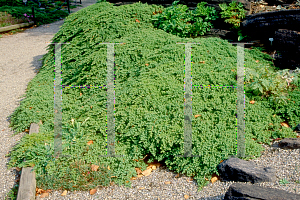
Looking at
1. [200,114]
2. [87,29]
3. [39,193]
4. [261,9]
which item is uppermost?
[261,9]

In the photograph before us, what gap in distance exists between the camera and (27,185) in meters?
3.53

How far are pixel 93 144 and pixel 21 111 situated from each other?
7.12 ft

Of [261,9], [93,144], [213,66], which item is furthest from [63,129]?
[261,9]

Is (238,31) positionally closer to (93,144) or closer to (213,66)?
(213,66)

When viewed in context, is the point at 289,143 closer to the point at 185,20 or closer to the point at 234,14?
the point at 234,14

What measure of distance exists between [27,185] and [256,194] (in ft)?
9.93

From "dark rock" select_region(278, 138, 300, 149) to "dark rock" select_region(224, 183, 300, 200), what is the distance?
129 cm

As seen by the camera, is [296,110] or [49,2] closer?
[296,110]

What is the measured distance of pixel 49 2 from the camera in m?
17.8

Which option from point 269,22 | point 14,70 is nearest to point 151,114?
point 269,22

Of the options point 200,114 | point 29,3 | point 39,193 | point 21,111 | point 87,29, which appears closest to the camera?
point 39,193

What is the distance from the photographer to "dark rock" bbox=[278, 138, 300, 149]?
11.4ft

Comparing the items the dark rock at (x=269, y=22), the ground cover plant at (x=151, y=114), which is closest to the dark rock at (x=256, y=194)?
the ground cover plant at (x=151, y=114)

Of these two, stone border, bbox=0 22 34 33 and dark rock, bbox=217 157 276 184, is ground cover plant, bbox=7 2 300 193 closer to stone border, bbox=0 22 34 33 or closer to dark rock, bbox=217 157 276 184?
dark rock, bbox=217 157 276 184
